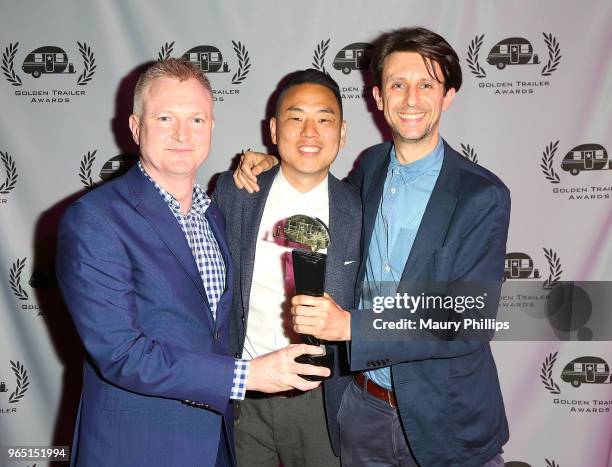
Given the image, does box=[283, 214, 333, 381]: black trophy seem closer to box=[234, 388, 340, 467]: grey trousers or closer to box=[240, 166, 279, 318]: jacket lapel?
box=[240, 166, 279, 318]: jacket lapel

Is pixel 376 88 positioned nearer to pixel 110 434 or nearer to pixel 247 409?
pixel 247 409

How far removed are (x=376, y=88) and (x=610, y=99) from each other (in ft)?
5.40

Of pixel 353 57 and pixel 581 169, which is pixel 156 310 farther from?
pixel 581 169

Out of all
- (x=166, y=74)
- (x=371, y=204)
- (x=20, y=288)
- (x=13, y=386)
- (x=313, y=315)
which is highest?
(x=166, y=74)

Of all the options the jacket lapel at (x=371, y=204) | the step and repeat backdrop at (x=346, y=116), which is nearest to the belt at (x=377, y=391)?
the jacket lapel at (x=371, y=204)

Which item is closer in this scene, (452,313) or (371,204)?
(452,313)

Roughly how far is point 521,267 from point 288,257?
1.76 m

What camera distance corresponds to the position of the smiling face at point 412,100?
2.41m

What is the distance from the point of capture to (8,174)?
135 inches

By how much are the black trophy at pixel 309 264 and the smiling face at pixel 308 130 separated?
649 millimetres

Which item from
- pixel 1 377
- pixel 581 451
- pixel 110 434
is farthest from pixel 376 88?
pixel 1 377

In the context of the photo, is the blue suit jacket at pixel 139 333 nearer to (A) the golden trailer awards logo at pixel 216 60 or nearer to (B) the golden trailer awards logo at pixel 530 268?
(A) the golden trailer awards logo at pixel 216 60

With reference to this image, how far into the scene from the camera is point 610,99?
3.32 meters

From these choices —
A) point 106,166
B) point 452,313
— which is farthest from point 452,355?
point 106,166
